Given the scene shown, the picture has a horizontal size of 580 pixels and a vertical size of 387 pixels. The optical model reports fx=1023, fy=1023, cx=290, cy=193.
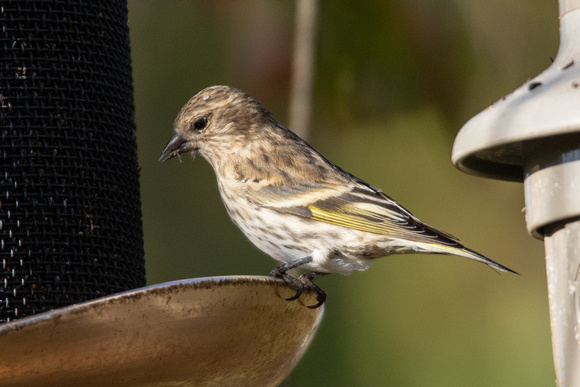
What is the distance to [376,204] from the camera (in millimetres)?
5402

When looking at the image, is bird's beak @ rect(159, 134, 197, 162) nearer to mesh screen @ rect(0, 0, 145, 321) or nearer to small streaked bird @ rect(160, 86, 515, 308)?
small streaked bird @ rect(160, 86, 515, 308)

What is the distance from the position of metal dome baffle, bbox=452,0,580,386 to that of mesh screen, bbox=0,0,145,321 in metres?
1.76

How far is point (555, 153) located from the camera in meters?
3.00

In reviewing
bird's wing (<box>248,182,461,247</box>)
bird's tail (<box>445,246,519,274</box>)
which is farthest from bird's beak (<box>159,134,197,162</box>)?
bird's tail (<box>445,246,519,274</box>)

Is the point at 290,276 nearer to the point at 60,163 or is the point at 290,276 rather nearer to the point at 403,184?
the point at 60,163

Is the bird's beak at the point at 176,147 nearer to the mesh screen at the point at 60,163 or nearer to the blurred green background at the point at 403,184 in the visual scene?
the mesh screen at the point at 60,163

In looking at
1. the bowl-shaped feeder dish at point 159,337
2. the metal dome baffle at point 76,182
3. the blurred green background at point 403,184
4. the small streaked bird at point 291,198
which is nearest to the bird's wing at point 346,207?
the small streaked bird at point 291,198

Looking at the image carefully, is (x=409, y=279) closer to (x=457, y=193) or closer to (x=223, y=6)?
(x=457, y=193)

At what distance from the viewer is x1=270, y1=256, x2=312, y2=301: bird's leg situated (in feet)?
10.5

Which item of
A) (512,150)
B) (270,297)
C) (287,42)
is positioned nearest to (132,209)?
(270,297)

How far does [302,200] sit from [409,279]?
200 centimetres

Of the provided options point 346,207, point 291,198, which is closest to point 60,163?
point 291,198

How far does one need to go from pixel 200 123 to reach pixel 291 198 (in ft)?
2.67

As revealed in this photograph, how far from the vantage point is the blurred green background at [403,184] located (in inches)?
267
